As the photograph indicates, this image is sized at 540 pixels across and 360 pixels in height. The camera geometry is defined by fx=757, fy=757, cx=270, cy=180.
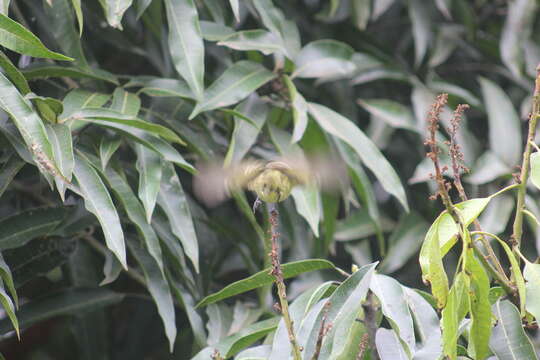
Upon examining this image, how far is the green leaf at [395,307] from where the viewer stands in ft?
2.27

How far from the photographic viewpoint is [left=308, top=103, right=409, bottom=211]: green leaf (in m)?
1.10

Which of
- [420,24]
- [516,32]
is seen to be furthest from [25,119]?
[516,32]

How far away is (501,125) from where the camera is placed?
141cm

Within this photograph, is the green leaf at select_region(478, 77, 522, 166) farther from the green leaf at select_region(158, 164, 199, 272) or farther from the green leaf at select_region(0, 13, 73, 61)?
the green leaf at select_region(0, 13, 73, 61)

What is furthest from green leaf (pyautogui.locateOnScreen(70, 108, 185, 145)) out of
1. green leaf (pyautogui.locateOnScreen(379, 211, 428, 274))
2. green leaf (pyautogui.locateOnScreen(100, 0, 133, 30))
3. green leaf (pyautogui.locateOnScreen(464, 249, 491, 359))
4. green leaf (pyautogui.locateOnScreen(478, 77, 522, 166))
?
green leaf (pyautogui.locateOnScreen(478, 77, 522, 166))

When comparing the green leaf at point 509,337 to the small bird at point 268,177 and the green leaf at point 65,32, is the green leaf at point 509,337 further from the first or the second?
the green leaf at point 65,32

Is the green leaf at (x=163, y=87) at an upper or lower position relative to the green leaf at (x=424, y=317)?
upper

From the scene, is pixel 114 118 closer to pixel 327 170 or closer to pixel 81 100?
pixel 81 100

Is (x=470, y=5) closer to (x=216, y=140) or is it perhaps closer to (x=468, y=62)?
(x=468, y=62)

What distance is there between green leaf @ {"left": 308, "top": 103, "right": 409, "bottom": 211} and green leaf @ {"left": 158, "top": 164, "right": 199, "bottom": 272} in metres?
0.26

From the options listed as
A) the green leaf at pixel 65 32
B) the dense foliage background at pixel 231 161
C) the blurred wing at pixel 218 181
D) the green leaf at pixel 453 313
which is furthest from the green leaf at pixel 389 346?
the green leaf at pixel 65 32

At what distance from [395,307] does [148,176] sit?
36cm

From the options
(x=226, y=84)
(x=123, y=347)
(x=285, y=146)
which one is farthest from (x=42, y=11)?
(x=123, y=347)

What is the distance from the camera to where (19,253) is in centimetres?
100
